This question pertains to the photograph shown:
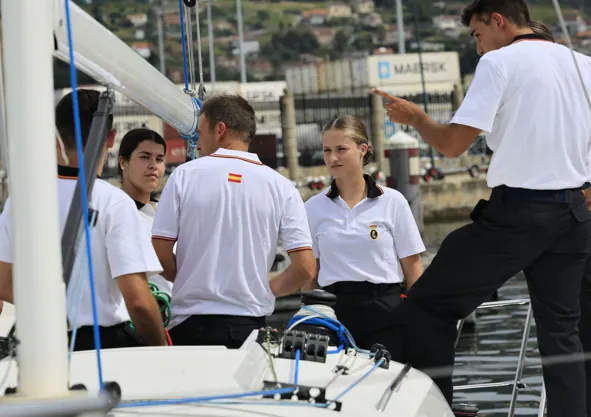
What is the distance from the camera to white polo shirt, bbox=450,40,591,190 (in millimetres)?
3266

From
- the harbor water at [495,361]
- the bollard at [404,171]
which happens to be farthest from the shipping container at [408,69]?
the harbor water at [495,361]

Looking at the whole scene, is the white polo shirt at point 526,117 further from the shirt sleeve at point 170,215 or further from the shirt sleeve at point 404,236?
the shirt sleeve at point 404,236

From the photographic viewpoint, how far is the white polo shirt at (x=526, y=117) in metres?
3.27

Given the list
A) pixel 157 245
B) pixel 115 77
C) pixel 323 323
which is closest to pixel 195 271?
pixel 157 245

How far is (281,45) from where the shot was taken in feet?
320

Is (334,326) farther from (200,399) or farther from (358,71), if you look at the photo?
(358,71)

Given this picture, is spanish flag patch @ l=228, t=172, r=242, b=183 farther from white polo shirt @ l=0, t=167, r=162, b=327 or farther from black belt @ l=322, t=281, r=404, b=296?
black belt @ l=322, t=281, r=404, b=296

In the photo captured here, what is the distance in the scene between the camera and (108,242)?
2957mm

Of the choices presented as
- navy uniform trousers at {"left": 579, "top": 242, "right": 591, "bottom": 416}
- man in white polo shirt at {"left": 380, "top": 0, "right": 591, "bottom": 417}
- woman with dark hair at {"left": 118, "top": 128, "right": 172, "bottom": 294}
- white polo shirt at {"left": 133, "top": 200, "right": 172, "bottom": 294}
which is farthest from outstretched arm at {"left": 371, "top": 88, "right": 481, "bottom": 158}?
woman with dark hair at {"left": 118, "top": 128, "right": 172, "bottom": 294}

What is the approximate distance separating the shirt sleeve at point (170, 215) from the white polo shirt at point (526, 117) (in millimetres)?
876

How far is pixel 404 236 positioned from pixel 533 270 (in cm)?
101

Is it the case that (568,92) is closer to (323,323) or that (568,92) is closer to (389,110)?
(389,110)

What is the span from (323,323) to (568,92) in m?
1.02

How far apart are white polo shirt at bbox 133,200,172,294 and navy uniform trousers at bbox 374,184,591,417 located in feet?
3.08
